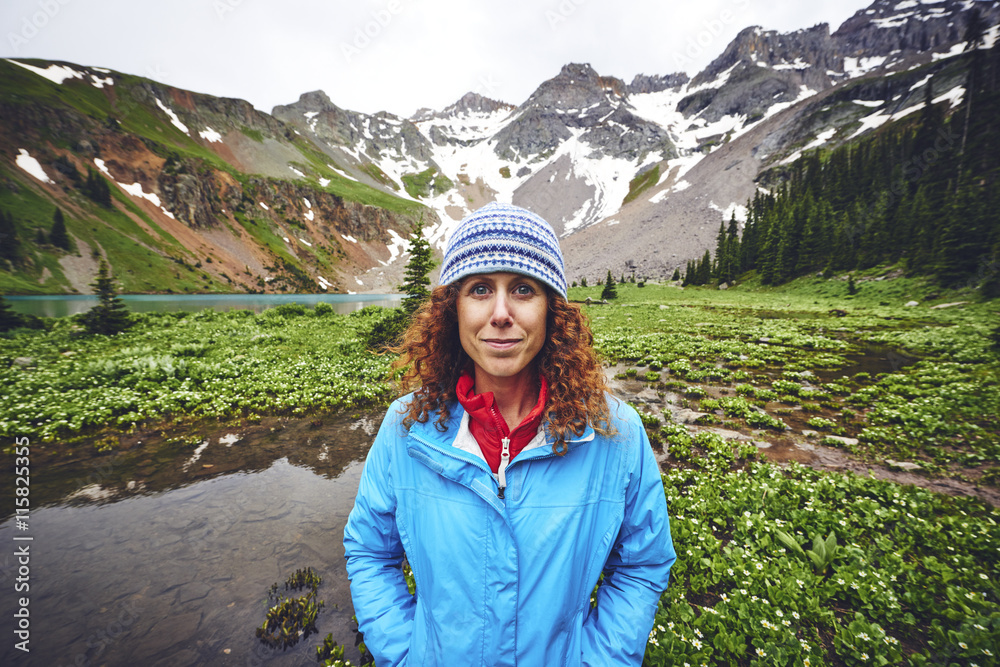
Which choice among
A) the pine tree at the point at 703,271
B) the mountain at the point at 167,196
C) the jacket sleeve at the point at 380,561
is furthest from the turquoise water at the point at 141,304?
the pine tree at the point at 703,271

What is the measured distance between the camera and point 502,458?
2.41 meters

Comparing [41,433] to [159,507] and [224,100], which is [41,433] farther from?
[224,100]

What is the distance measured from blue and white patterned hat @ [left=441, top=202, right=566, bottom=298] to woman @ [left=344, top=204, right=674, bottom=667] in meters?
0.01

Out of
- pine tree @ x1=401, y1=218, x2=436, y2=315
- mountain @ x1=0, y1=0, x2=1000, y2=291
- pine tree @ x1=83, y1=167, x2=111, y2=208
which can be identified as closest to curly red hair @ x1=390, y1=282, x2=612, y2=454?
pine tree @ x1=401, y1=218, x2=436, y2=315

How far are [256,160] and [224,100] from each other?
1995 inches

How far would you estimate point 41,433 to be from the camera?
7.60 m

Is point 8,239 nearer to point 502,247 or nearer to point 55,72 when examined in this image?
point 502,247

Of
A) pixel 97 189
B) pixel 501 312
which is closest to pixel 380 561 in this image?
pixel 501 312

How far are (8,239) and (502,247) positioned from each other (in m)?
116

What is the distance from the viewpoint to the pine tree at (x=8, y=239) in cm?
6519

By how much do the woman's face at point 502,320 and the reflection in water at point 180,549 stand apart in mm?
3696

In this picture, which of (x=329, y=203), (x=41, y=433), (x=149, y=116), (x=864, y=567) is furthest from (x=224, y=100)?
(x=864, y=567)

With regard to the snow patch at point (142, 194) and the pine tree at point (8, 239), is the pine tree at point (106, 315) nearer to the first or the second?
the pine tree at point (8, 239)

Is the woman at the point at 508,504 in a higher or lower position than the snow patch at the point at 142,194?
lower
